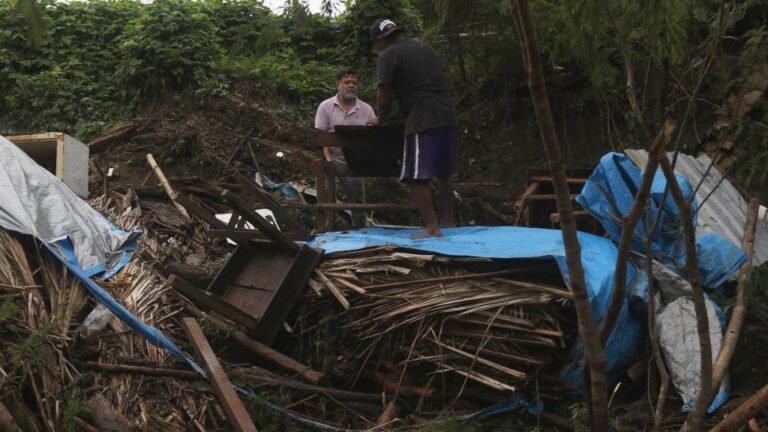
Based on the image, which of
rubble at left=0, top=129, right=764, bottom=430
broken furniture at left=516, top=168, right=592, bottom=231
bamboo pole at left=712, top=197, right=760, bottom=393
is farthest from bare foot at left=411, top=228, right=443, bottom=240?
bamboo pole at left=712, top=197, right=760, bottom=393

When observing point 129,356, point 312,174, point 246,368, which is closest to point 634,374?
point 246,368

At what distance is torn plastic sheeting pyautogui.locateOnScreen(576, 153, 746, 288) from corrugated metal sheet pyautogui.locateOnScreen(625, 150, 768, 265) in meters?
0.31

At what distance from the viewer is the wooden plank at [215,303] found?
200 inches

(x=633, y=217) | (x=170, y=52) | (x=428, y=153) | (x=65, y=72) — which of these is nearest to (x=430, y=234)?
(x=428, y=153)

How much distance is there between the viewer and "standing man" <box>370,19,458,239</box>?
5930mm

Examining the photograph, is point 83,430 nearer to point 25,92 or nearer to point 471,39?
point 471,39

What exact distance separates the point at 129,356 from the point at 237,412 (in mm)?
941

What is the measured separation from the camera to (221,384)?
454 cm

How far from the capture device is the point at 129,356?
16.0ft

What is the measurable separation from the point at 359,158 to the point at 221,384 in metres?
2.72

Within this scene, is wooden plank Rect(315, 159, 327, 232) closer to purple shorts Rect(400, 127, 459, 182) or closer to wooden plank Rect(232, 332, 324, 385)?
purple shorts Rect(400, 127, 459, 182)

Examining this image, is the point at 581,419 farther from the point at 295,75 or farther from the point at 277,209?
the point at 295,75

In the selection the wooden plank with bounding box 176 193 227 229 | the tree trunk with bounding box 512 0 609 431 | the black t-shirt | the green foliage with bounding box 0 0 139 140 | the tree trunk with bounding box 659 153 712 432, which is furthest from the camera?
the green foliage with bounding box 0 0 139 140

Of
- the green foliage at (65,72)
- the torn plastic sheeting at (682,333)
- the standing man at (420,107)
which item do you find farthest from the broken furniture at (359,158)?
the green foliage at (65,72)
